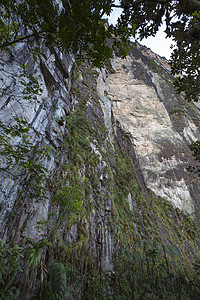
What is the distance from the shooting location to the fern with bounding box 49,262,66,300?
2.67 meters

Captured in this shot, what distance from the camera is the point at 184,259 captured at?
891cm

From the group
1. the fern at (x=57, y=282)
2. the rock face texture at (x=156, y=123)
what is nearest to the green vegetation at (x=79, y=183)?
the fern at (x=57, y=282)

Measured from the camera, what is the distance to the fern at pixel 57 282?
2670 mm

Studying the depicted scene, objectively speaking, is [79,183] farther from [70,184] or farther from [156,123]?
[156,123]

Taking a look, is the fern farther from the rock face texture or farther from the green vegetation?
the rock face texture

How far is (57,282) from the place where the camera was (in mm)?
2738

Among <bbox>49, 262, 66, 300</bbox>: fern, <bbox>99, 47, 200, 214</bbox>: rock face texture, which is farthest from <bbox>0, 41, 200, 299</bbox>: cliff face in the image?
<bbox>99, 47, 200, 214</bbox>: rock face texture

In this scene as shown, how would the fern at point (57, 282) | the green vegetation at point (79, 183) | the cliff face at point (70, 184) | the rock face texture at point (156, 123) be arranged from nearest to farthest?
the green vegetation at point (79, 183), the fern at point (57, 282), the cliff face at point (70, 184), the rock face texture at point (156, 123)

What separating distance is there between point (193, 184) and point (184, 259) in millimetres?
8198

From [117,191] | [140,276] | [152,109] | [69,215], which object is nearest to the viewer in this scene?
[69,215]

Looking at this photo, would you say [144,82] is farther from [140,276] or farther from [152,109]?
[140,276]

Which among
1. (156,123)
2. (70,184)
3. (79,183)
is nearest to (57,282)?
(70,184)

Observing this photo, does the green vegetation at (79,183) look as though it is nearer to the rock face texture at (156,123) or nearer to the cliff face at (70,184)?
the cliff face at (70,184)

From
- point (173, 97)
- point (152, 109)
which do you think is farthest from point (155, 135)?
point (173, 97)
